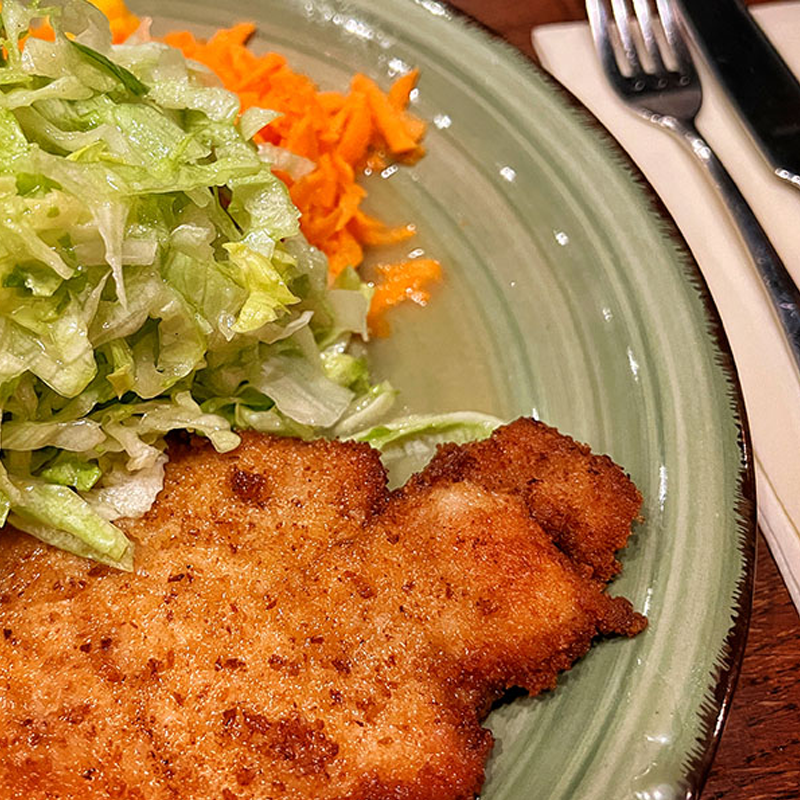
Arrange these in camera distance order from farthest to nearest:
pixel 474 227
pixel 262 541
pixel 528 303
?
pixel 474 227 → pixel 528 303 → pixel 262 541

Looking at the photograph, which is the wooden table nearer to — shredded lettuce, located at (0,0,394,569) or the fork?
shredded lettuce, located at (0,0,394,569)

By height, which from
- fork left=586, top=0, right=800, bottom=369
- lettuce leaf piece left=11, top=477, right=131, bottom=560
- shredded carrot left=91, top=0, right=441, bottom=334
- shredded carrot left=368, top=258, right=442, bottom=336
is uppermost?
fork left=586, top=0, right=800, bottom=369

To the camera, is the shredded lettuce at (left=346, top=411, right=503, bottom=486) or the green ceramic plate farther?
the shredded lettuce at (left=346, top=411, right=503, bottom=486)

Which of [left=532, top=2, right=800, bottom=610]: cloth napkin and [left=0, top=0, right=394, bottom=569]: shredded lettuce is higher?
[left=532, top=2, right=800, bottom=610]: cloth napkin

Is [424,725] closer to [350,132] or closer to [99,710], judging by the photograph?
[99,710]

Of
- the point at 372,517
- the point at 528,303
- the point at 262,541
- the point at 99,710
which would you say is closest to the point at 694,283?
the point at 528,303

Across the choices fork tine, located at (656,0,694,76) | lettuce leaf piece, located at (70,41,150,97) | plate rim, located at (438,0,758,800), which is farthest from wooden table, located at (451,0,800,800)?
lettuce leaf piece, located at (70,41,150,97)

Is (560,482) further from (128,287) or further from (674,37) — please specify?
(674,37)
